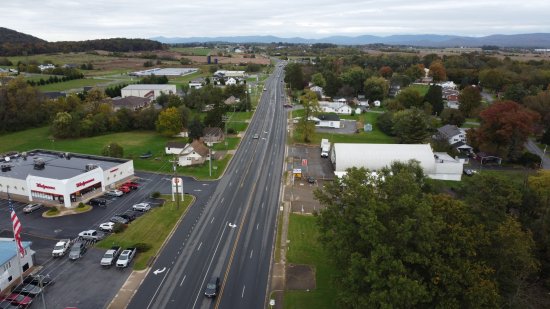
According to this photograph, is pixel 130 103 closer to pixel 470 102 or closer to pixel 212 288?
pixel 212 288

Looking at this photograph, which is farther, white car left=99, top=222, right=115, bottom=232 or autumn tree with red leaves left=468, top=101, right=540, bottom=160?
autumn tree with red leaves left=468, top=101, right=540, bottom=160

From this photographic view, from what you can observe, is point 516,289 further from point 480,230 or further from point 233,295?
point 233,295

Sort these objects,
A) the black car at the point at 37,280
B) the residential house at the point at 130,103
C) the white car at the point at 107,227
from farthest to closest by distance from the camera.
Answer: the residential house at the point at 130,103 → the white car at the point at 107,227 → the black car at the point at 37,280

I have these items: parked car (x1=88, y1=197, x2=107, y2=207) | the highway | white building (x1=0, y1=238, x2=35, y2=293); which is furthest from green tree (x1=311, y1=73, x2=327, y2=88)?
white building (x1=0, y1=238, x2=35, y2=293)

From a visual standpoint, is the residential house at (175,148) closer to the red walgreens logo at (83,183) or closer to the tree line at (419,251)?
the red walgreens logo at (83,183)

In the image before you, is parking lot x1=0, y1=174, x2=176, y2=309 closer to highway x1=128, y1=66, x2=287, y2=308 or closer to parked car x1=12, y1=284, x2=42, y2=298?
parked car x1=12, y1=284, x2=42, y2=298

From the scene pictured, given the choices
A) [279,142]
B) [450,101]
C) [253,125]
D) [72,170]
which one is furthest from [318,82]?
[72,170]

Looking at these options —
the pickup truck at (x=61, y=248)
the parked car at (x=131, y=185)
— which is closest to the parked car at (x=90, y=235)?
A: the pickup truck at (x=61, y=248)
